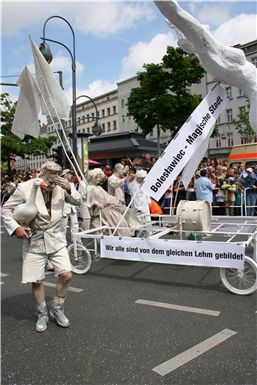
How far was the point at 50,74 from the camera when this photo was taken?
265 inches

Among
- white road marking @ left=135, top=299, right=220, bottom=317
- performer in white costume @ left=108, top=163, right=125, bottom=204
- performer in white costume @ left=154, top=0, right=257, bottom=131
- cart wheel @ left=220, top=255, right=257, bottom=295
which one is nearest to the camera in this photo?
white road marking @ left=135, top=299, right=220, bottom=317

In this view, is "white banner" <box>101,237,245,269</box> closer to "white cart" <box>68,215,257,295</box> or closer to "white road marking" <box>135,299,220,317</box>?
"white cart" <box>68,215,257,295</box>

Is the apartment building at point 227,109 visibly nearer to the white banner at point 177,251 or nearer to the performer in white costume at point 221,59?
the performer in white costume at point 221,59

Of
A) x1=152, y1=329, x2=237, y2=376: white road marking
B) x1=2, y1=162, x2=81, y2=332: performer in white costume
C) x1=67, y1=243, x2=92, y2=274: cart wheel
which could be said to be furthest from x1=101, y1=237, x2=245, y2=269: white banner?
x1=2, y1=162, x2=81, y2=332: performer in white costume

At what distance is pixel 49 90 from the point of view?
6758mm

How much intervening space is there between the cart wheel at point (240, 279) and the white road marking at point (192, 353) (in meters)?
1.16

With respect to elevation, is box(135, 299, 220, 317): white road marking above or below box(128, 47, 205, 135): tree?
below

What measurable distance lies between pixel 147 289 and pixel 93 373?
234cm

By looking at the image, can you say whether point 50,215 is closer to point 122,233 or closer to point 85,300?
point 85,300

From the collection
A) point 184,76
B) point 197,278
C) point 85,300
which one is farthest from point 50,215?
point 184,76

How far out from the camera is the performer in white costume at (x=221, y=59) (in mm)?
5523

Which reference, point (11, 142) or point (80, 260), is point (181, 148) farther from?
point (11, 142)

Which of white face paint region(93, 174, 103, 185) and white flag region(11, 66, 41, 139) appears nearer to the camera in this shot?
white flag region(11, 66, 41, 139)

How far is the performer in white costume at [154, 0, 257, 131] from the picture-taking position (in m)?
5.52
